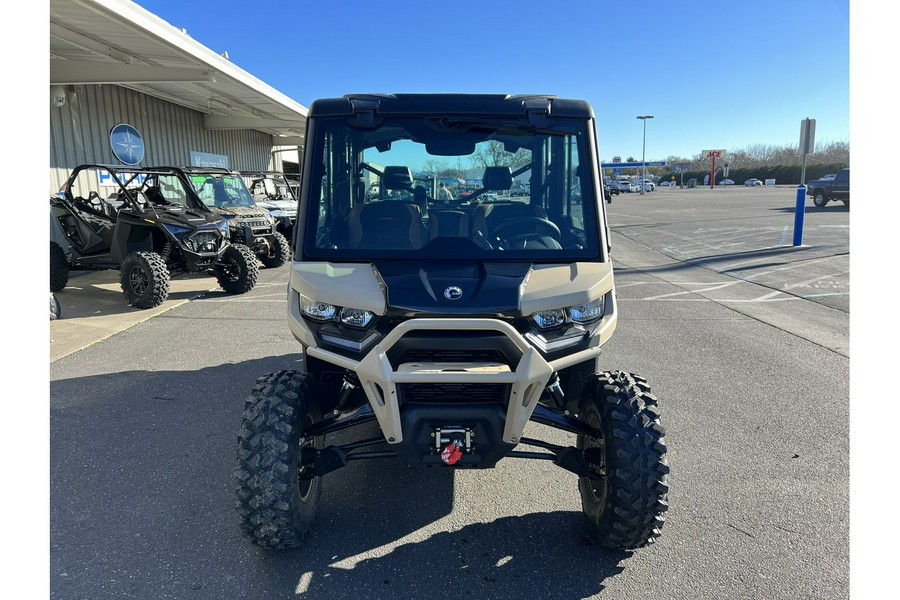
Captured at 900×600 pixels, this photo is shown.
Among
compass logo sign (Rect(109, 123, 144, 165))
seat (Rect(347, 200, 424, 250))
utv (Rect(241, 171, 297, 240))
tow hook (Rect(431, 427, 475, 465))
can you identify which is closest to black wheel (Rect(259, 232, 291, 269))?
utv (Rect(241, 171, 297, 240))

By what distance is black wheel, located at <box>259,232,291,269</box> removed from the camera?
1205 cm

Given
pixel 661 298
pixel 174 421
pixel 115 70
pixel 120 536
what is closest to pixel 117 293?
pixel 115 70

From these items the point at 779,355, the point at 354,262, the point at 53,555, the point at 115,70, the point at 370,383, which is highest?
the point at 115,70

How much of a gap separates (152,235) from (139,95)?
796 cm

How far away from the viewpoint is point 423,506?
10.8 ft

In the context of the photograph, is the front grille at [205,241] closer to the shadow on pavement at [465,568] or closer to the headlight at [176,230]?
the headlight at [176,230]

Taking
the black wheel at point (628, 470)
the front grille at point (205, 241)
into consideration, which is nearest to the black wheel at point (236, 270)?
the front grille at point (205, 241)

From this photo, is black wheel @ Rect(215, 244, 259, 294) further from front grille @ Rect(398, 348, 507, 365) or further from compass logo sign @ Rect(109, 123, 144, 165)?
front grille @ Rect(398, 348, 507, 365)

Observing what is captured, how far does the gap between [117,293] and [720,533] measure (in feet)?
31.3

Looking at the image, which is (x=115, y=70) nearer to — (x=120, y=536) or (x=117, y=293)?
(x=117, y=293)

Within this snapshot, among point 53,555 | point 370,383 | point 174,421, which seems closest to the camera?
point 370,383

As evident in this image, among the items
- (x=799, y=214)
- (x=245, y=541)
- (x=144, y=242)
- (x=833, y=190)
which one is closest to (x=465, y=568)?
(x=245, y=541)

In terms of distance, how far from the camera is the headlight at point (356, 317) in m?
2.65

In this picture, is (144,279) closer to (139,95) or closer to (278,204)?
(278,204)
